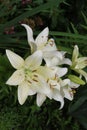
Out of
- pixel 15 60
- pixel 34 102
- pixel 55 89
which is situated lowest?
pixel 34 102

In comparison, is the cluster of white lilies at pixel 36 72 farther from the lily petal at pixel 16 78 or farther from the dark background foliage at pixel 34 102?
the dark background foliage at pixel 34 102

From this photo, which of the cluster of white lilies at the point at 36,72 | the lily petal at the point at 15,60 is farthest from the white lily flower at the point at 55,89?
the lily petal at the point at 15,60

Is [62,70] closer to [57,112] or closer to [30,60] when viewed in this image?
[30,60]

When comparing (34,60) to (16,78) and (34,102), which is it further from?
(34,102)

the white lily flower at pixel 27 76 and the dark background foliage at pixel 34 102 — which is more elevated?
the white lily flower at pixel 27 76

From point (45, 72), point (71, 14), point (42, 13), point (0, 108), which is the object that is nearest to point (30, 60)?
point (45, 72)

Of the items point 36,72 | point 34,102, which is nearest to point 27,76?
point 36,72

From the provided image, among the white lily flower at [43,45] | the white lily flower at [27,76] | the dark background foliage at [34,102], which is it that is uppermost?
the white lily flower at [43,45]

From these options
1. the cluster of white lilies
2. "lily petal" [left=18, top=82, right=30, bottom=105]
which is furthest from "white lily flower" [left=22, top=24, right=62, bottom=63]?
"lily petal" [left=18, top=82, right=30, bottom=105]
